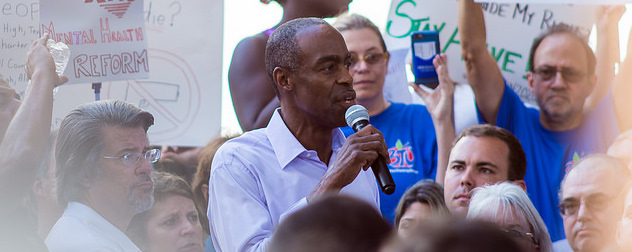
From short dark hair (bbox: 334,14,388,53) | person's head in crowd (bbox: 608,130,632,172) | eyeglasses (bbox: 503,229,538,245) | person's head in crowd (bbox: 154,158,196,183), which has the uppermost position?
short dark hair (bbox: 334,14,388,53)

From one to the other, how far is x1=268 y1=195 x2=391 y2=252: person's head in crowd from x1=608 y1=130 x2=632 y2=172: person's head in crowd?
2785 millimetres

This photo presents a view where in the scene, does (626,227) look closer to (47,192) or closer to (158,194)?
(158,194)

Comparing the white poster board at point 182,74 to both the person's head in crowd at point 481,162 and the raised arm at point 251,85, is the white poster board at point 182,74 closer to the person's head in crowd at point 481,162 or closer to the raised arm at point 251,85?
the raised arm at point 251,85

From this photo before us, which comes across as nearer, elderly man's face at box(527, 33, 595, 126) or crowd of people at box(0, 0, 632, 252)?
crowd of people at box(0, 0, 632, 252)

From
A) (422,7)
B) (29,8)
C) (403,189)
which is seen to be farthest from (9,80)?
(422,7)

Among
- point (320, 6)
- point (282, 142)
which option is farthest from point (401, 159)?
point (282, 142)

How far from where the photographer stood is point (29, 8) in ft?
12.2

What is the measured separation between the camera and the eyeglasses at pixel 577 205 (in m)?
3.65

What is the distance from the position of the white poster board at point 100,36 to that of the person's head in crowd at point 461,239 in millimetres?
2771

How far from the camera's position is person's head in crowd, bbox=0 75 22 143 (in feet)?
10.1

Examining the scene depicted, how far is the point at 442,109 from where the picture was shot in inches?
163

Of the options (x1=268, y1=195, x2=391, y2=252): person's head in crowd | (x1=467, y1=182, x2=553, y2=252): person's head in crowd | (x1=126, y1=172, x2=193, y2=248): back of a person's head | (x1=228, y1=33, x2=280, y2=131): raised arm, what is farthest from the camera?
(x1=126, y1=172, x2=193, y2=248): back of a person's head

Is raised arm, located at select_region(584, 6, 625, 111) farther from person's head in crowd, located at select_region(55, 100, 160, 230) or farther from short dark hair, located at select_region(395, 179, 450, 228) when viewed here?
person's head in crowd, located at select_region(55, 100, 160, 230)

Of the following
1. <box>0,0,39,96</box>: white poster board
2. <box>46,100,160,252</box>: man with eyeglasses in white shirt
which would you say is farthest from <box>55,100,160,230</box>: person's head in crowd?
<box>0,0,39,96</box>: white poster board
